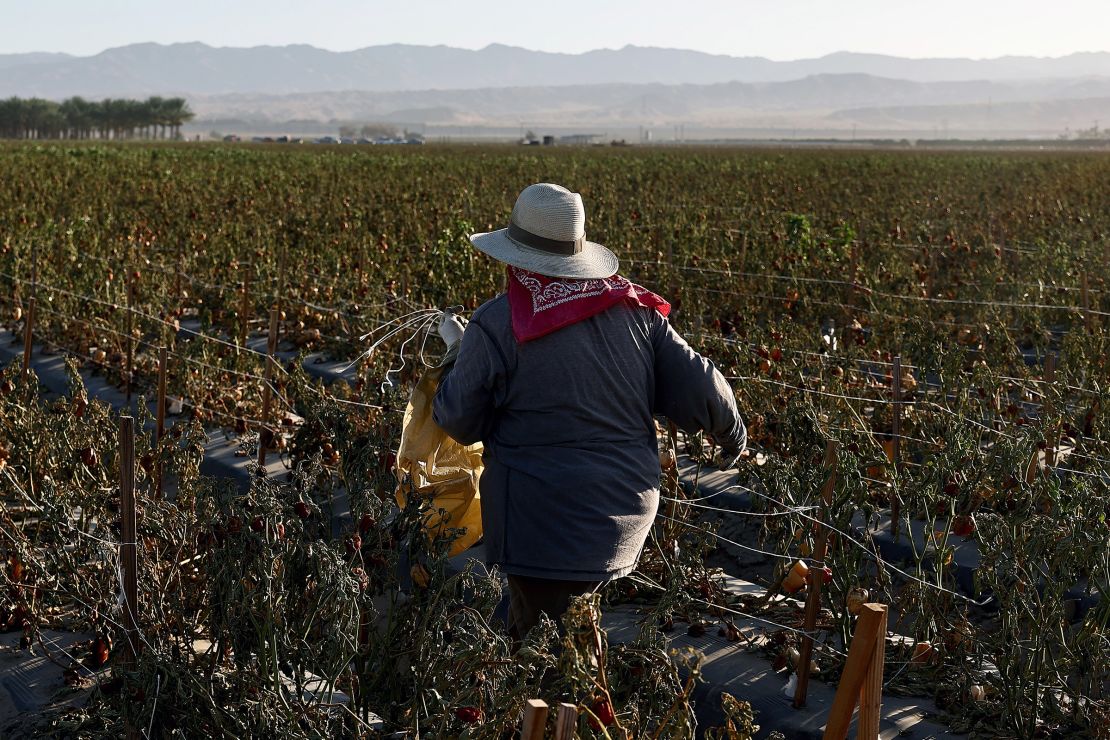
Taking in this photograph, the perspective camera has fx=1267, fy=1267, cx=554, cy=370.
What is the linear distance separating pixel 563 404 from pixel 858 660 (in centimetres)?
109

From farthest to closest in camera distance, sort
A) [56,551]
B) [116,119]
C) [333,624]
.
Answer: [116,119] < [56,551] < [333,624]

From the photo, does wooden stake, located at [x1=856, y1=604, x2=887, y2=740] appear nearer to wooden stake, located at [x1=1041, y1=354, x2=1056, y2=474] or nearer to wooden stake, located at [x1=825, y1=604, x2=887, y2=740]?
wooden stake, located at [x1=825, y1=604, x2=887, y2=740]

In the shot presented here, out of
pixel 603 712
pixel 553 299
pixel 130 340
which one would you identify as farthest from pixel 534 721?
pixel 130 340

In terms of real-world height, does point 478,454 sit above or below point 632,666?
above

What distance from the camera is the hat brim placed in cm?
333

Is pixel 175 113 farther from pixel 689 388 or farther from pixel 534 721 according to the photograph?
pixel 534 721

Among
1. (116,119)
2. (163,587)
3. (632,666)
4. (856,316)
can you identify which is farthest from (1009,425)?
(116,119)

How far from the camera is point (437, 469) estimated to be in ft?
11.8

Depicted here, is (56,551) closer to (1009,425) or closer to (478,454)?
(478,454)

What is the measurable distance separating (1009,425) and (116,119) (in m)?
101

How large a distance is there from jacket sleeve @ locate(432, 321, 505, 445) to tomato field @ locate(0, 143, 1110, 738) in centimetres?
28

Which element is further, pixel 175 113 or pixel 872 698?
pixel 175 113

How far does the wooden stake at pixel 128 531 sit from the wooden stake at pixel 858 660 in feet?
Answer: 5.68

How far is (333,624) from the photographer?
2.72 m
